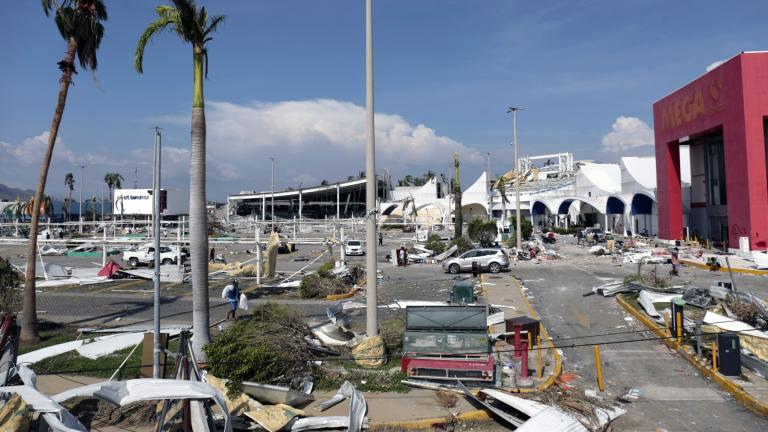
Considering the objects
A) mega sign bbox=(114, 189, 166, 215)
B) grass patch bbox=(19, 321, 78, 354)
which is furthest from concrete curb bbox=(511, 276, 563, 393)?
mega sign bbox=(114, 189, 166, 215)

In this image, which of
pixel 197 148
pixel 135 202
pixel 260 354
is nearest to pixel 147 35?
pixel 197 148

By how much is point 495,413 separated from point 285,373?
3.67 meters

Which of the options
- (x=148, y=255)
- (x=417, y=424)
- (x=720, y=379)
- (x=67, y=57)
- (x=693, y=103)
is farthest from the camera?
(x=693, y=103)

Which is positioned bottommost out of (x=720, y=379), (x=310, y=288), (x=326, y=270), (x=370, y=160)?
(x=720, y=379)

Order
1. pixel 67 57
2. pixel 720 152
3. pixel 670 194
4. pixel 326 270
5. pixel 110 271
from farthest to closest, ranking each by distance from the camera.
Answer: pixel 670 194 < pixel 720 152 < pixel 326 270 < pixel 110 271 < pixel 67 57

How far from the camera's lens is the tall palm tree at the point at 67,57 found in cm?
1299

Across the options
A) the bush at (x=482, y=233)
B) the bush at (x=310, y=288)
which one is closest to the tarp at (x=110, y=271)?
the bush at (x=310, y=288)

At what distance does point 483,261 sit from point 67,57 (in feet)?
64.4

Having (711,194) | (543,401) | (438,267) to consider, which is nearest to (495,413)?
(543,401)

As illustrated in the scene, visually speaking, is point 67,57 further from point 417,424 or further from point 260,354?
point 417,424

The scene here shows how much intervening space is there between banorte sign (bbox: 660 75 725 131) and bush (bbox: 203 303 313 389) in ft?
107

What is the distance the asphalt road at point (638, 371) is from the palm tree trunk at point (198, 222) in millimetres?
7415

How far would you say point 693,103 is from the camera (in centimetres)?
3572

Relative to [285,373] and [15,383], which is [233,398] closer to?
[285,373]
